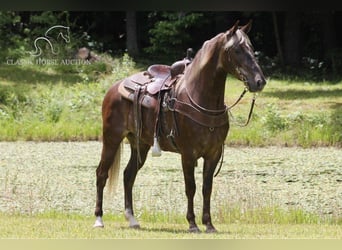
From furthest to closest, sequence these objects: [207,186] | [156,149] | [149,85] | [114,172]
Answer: [114,172]
[149,85]
[156,149]
[207,186]

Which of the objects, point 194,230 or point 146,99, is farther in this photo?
point 146,99

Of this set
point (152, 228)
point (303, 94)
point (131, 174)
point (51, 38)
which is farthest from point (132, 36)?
point (152, 228)

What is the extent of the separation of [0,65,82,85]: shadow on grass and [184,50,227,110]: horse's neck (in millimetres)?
11066

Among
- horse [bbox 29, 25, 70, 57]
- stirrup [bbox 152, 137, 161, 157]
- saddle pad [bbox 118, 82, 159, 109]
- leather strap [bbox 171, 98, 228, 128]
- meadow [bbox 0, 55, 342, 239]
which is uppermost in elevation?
horse [bbox 29, 25, 70, 57]

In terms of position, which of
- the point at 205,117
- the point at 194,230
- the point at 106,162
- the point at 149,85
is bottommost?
the point at 194,230

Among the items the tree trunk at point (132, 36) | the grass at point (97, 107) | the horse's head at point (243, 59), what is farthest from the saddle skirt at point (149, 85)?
the tree trunk at point (132, 36)

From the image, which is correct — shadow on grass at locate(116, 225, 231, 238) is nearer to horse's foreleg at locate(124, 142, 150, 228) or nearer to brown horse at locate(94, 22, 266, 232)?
brown horse at locate(94, 22, 266, 232)

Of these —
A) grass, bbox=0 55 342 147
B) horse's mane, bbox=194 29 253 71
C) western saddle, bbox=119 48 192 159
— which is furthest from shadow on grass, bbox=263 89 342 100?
horse's mane, bbox=194 29 253 71

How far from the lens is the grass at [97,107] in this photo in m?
14.9

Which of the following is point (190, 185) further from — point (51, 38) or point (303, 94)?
point (51, 38)

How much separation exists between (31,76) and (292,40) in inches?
204

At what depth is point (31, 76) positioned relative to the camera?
18734 millimetres

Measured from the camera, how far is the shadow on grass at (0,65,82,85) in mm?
18453

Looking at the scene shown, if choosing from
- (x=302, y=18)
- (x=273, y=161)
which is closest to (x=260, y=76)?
(x=273, y=161)
